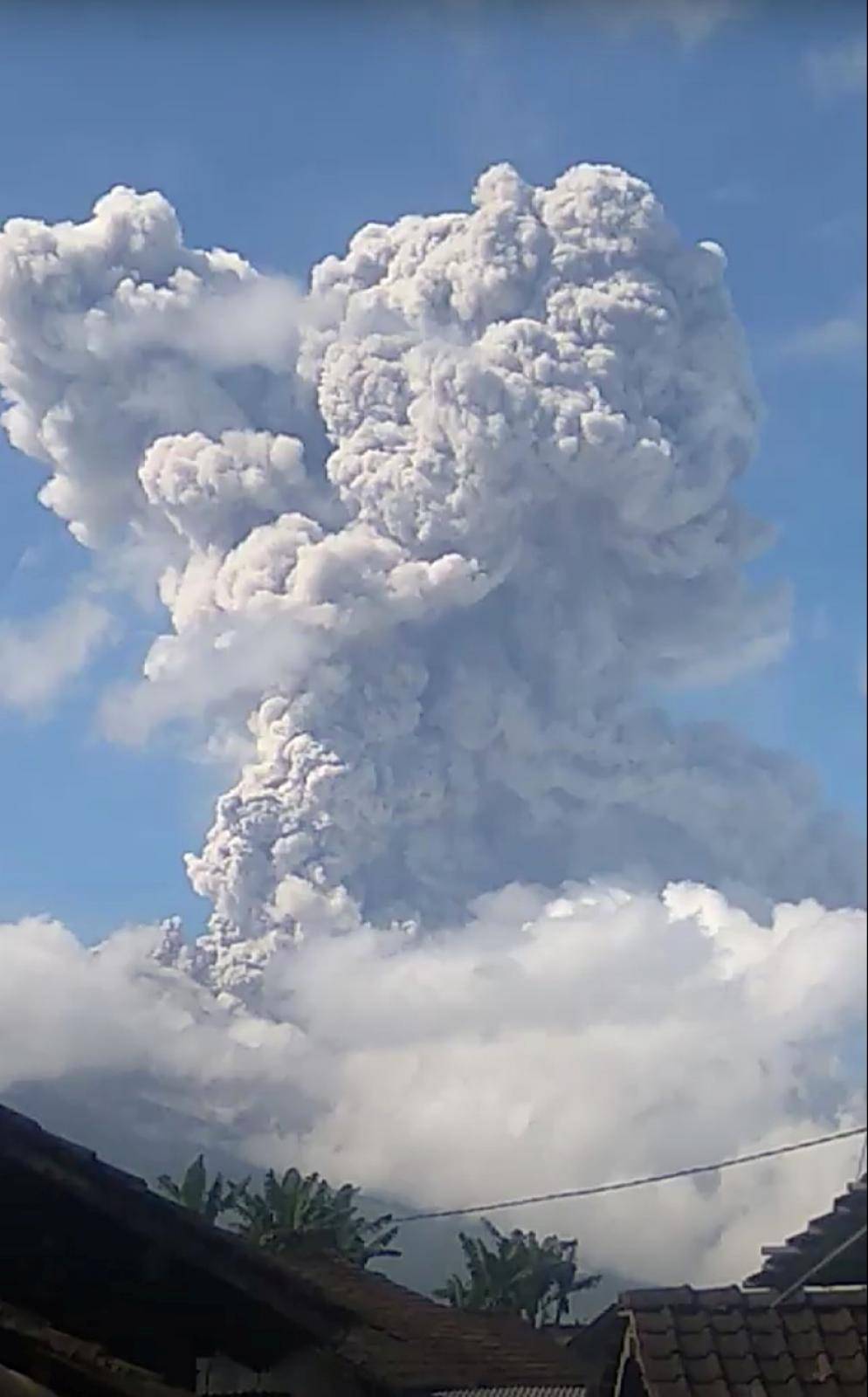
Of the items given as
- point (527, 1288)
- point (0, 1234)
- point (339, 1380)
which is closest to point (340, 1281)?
point (339, 1380)

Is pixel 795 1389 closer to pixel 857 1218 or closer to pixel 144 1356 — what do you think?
pixel 857 1218

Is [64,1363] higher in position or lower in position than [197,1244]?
lower

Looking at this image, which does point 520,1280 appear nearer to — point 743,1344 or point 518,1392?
point 518,1392

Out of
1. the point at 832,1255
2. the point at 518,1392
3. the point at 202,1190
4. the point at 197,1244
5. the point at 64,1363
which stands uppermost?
the point at 202,1190

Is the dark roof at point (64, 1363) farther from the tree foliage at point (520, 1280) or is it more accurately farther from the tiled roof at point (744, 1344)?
the tree foliage at point (520, 1280)

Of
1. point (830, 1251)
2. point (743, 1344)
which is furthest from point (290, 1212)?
point (743, 1344)

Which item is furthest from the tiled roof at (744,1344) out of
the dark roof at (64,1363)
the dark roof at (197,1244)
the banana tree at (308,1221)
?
the banana tree at (308,1221)
